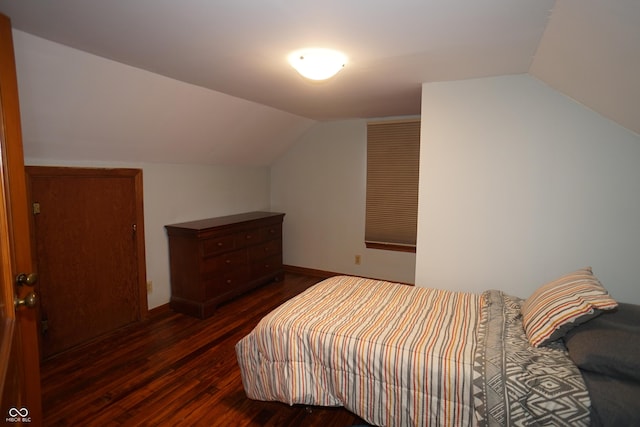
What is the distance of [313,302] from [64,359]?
2.04m

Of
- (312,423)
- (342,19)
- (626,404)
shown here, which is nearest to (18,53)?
(342,19)

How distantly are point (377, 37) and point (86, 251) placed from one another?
9.11ft

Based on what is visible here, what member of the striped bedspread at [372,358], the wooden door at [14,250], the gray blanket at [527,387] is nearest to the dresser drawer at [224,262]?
the striped bedspread at [372,358]

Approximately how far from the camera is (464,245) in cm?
275

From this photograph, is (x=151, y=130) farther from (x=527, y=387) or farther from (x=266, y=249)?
(x=527, y=387)

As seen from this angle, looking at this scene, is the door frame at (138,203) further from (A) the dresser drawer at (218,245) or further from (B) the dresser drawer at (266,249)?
(B) the dresser drawer at (266,249)

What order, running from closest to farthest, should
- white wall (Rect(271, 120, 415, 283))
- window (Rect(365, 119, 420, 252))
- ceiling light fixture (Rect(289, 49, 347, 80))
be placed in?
ceiling light fixture (Rect(289, 49, 347, 80)) < window (Rect(365, 119, 420, 252)) < white wall (Rect(271, 120, 415, 283))

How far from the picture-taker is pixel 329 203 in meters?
4.79

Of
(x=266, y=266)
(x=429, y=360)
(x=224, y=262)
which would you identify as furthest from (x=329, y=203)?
(x=429, y=360)

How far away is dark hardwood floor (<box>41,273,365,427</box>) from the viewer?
2074mm

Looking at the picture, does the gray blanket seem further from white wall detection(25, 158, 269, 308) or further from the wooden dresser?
white wall detection(25, 158, 269, 308)

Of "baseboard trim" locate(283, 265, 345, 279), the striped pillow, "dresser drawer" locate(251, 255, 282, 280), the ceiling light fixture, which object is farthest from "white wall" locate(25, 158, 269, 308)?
the striped pillow

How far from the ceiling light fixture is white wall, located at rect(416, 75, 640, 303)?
1012mm

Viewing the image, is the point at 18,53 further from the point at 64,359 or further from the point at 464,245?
the point at 464,245
